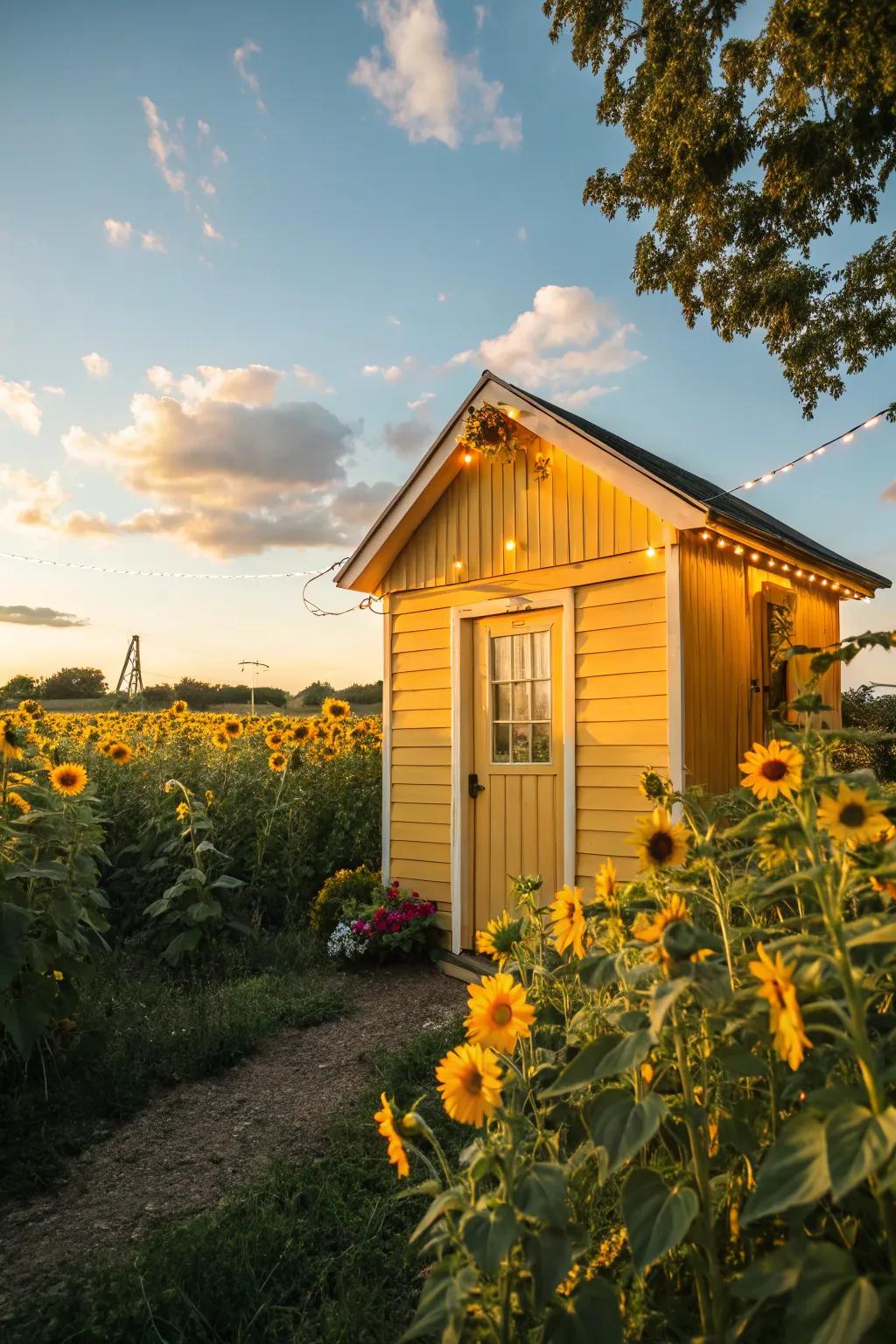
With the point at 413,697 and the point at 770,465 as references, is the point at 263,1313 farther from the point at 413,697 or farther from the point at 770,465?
the point at 770,465

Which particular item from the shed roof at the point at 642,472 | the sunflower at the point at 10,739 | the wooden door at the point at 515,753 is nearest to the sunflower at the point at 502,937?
the sunflower at the point at 10,739

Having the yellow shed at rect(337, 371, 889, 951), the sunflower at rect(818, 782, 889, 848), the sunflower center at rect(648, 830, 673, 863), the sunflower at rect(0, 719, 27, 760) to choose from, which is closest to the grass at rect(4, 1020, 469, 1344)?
the sunflower center at rect(648, 830, 673, 863)

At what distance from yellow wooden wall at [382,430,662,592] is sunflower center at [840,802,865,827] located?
13.4 feet

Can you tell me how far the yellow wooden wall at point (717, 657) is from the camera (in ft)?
17.7

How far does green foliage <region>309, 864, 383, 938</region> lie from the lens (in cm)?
684

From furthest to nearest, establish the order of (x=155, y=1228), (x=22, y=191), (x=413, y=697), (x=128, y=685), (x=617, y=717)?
(x=128, y=685)
(x=413, y=697)
(x=22, y=191)
(x=617, y=717)
(x=155, y=1228)

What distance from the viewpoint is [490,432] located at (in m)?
6.22

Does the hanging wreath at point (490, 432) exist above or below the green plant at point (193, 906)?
above

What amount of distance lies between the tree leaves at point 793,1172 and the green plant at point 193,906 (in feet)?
16.9

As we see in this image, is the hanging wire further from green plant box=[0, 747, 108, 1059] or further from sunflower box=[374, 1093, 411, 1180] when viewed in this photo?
sunflower box=[374, 1093, 411, 1180]

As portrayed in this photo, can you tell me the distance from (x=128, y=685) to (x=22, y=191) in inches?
532

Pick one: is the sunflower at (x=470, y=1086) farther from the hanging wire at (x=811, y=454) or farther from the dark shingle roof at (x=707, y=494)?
the hanging wire at (x=811, y=454)

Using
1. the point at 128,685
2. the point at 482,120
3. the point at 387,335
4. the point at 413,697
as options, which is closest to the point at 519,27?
the point at 482,120

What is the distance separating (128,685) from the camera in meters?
19.0
